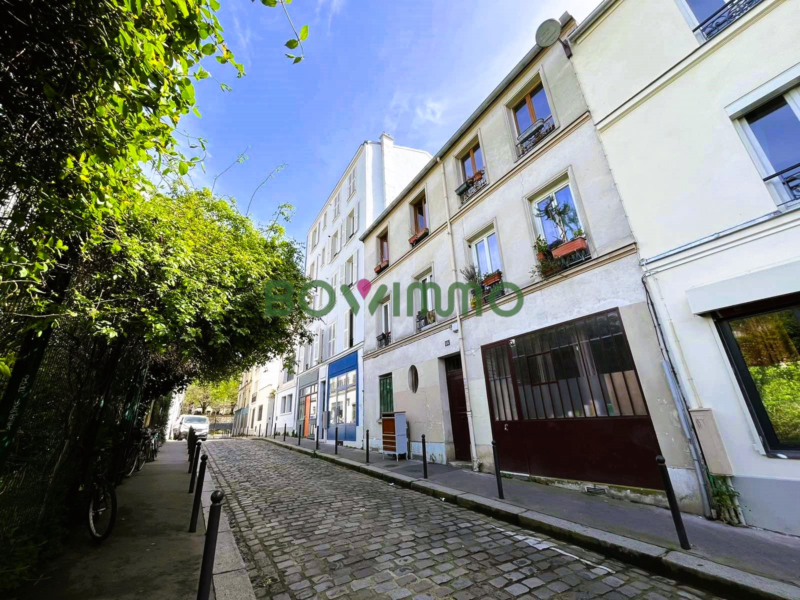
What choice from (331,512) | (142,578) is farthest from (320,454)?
(142,578)

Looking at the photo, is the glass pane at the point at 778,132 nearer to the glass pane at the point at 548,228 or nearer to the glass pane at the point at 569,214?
the glass pane at the point at 569,214

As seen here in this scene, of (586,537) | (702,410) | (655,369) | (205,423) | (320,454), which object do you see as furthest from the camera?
(205,423)

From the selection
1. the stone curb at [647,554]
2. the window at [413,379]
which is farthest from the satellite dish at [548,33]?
the stone curb at [647,554]

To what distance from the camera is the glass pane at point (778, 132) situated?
14.3 ft

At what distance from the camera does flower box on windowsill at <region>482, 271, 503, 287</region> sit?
26.3 ft

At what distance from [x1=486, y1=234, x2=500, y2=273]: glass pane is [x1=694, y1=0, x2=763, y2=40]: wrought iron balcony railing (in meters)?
4.90

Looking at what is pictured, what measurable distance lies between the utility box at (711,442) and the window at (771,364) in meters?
0.43

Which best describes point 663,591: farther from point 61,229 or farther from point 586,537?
point 61,229

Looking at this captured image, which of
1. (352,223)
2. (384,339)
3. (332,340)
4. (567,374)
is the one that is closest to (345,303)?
(332,340)

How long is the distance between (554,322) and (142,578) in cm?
702

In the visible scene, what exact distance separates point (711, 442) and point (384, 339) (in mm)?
9734

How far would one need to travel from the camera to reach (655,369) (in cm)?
512

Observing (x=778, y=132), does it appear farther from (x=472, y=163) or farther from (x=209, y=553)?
(x=209, y=553)

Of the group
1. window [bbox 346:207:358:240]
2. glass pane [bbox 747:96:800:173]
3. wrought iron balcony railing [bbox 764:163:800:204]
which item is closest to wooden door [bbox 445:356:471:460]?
wrought iron balcony railing [bbox 764:163:800:204]
